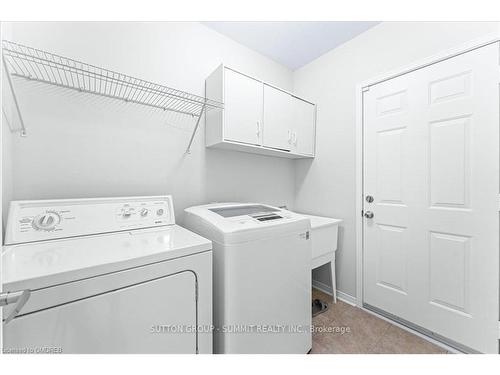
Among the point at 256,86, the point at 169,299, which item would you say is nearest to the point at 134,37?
the point at 256,86

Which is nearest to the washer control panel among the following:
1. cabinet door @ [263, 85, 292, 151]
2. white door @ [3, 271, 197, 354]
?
white door @ [3, 271, 197, 354]

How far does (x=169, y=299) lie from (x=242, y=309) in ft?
1.34

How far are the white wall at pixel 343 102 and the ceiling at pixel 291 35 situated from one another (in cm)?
A: 12

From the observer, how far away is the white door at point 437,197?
1393 mm

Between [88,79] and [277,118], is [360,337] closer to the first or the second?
[277,118]

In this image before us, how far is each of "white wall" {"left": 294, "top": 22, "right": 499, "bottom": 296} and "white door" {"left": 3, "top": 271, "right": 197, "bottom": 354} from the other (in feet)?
5.63

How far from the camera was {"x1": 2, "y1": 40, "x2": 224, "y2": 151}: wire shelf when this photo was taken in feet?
3.80

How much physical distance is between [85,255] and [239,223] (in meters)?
0.72

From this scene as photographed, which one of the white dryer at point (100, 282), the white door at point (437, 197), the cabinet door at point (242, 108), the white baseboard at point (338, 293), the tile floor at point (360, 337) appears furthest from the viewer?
the white baseboard at point (338, 293)

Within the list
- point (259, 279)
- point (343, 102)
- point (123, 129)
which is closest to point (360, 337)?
point (259, 279)

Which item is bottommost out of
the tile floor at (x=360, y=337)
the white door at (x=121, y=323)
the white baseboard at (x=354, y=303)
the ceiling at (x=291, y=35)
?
the tile floor at (x=360, y=337)

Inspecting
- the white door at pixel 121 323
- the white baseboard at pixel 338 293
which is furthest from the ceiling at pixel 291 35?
the white baseboard at pixel 338 293

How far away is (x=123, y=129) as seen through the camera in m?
1.50

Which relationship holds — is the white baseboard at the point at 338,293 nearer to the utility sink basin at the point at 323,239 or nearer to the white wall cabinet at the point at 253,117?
the utility sink basin at the point at 323,239
